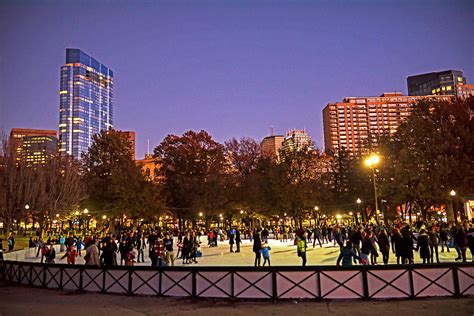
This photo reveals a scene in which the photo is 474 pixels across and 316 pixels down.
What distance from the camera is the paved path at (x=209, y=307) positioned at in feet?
33.3

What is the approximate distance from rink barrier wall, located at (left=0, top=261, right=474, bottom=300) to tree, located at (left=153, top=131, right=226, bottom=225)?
4203 centimetres

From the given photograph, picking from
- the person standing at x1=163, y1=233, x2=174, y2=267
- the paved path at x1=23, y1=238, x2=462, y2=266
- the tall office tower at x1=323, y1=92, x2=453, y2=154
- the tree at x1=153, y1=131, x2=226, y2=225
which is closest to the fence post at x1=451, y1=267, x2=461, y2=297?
the paved path at x1=23, y1=238, x2=462, y2=266

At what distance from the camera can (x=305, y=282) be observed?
1152cm

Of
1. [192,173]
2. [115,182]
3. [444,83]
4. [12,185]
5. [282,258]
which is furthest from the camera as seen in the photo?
[444,83]

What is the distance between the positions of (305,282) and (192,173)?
47667 mm

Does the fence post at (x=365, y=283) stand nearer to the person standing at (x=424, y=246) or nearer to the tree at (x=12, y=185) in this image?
the person standing at (x=424, y=246)

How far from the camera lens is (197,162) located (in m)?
58.4

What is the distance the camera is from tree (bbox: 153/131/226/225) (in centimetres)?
5559

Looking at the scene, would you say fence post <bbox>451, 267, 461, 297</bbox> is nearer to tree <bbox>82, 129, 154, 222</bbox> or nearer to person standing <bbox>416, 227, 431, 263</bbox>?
person standing <bbox>416, 227, 431, 263</bbox>

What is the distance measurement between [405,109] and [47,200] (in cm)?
16463

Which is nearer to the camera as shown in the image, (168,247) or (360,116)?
(168,247)

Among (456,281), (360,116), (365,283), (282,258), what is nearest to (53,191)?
(282,258)

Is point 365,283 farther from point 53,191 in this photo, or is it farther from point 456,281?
point 53,191

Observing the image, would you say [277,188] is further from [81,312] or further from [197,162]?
[81,312]
